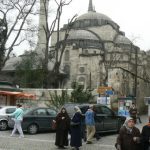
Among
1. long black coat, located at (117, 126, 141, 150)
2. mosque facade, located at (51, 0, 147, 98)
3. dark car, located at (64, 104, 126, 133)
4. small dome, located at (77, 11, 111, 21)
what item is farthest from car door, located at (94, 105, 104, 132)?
small dome, located at (77, 11, 111, 21)

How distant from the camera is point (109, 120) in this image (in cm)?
1825

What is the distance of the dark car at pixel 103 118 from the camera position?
17.7 meters

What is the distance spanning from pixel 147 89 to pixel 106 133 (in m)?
17.6

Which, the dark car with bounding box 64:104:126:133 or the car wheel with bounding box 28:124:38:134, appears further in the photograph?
the car wheel with bounding box 28:124:38:134

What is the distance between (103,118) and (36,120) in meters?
3.70

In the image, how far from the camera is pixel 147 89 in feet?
117

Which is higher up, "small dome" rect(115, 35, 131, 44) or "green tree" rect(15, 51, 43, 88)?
"small dome" rect(115, 35, 131, 44)

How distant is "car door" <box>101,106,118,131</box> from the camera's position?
18.1m

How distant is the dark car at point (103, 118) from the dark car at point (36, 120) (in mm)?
2015

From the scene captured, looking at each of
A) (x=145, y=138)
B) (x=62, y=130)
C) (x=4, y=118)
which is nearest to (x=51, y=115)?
(x=4, y=118)

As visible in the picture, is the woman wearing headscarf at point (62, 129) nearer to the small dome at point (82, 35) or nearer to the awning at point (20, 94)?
the awning at point (20, 94)

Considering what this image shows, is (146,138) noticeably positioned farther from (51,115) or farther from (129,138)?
(51,115)

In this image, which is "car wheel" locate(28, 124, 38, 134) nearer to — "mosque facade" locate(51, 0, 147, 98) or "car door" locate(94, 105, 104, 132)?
"car door" locate(94, 105, 104, 132)

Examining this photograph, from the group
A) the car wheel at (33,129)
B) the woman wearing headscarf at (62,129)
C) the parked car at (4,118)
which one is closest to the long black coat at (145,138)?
the woman wearing headscarf at (62,129)
